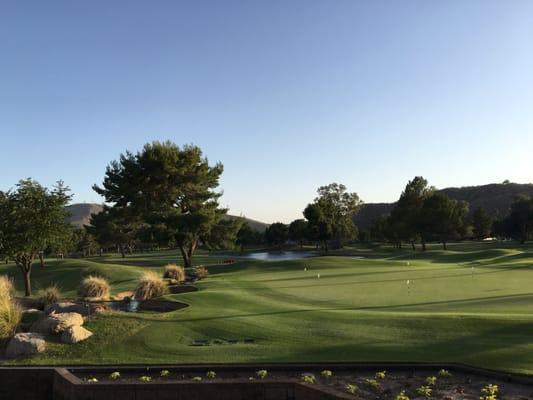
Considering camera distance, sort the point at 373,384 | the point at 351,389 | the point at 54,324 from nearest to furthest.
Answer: the point at 351,389, the point at 373,384, the point at 54,324

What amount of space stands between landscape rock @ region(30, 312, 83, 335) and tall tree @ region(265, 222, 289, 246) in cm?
10440

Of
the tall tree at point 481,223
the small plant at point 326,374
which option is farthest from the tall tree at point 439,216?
the small plant at point 326,374

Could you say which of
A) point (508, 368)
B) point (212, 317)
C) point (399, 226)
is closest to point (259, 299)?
point (212, 317)

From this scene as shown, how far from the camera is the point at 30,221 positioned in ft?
89.1

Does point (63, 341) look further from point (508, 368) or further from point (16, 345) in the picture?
point (508, 368)

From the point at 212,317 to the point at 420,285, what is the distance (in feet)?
40.0

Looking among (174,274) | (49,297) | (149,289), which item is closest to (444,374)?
(149,289)

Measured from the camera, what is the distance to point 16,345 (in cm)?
1027

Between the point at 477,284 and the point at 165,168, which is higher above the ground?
the point at 165,168

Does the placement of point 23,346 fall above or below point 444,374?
above

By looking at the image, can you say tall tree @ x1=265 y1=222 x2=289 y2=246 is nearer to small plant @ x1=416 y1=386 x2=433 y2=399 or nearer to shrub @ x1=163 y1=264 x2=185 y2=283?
shrub @ x1=163 y1=264 x2=185 y2=283

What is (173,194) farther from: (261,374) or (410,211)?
(410,211)

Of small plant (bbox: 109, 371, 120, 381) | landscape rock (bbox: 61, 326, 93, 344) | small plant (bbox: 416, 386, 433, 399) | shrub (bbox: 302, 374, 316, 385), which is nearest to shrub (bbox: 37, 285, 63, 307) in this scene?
landscape rock (bbox: 61, 326, 93, 344)

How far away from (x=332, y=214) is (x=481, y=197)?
111 meters
